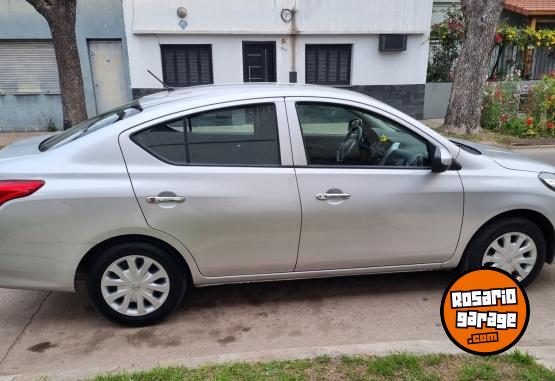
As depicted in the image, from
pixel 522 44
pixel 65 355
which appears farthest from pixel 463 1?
pixel 65 355

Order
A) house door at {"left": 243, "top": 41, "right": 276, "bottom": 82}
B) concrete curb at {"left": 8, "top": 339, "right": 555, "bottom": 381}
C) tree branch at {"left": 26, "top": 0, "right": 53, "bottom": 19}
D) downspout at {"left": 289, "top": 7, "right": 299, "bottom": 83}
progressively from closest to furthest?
concrete curb at {"left": 8, "top": 339, "right": 555, "bottom": 381}, tree branch at {"left": 26, "top": 0, "right": 53, "bottom": 19}, downspout at {"left": 289, "top": 7, "right": 299, "bottom": 83}, house door at {"left": 243, "top": 41, "right": 276, "bottom": 82}

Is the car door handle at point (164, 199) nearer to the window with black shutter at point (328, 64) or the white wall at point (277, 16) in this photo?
the white wall at point (277, 16)

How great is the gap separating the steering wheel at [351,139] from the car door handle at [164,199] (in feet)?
4.01

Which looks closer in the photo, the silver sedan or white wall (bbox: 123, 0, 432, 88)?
the silver sedan

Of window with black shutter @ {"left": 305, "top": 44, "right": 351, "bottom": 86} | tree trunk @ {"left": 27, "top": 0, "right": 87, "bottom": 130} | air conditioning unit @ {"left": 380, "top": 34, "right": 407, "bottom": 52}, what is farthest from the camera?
window with black shutter @ {"left": 305, "top": 44, "right": 351, "bottom": 86}

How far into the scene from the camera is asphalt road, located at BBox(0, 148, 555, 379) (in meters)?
3.05

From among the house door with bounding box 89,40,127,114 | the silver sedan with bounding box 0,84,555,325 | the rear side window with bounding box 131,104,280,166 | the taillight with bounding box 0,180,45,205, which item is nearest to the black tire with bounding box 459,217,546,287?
the silver sedan with bounding box 0,84,555,325

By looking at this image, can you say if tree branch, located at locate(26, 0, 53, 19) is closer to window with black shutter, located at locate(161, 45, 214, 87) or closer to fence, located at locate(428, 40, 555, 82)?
window with black shutter, located at locate(161, 45, 214, 87)

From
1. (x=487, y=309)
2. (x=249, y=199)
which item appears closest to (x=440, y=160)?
(x=249, y=199)

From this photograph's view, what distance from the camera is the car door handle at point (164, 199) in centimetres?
321

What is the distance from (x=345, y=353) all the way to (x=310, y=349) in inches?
8.5

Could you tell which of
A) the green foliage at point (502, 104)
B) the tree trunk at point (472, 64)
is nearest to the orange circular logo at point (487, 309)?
the tree trunk at point (472, 64)

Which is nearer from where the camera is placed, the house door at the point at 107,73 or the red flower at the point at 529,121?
the red flower at the point at 529,121

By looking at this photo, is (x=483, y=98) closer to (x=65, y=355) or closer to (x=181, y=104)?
(x=181, y=104)
